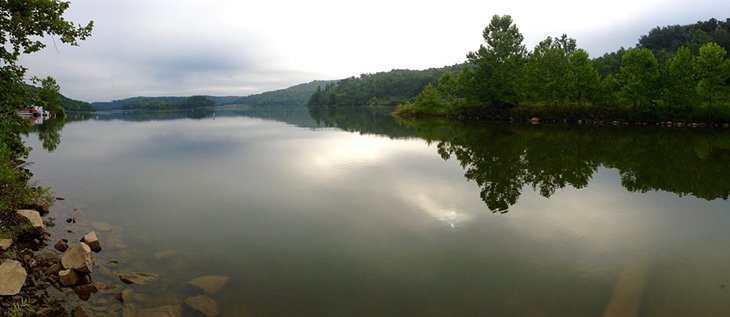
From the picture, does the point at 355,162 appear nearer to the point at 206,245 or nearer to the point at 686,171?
the point at 206,245

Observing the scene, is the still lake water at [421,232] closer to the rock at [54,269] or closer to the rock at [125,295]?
the rock at [125,295]

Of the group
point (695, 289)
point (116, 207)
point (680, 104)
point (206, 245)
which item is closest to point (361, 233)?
point (206, 245)

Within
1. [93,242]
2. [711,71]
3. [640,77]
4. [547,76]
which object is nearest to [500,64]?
[547,76]

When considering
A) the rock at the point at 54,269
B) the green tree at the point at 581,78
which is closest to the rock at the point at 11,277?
the rock at the point at 54,269

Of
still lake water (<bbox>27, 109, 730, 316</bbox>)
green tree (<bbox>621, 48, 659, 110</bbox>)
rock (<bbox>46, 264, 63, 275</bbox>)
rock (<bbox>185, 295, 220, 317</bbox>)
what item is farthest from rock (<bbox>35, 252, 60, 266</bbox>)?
green tree (<bbox>621, 48, 659, 110</bbox>)

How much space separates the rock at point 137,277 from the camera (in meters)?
11.0

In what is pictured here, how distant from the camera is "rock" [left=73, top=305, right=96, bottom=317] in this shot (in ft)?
30.1

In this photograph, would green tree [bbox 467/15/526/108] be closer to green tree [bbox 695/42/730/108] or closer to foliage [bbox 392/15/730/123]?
foliage [bbox 392/15/730/123]

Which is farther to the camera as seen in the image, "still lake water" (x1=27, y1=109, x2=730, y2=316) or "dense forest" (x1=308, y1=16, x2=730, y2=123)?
"dense forest" (x1=308, y1=16, x2=730, y2=123)

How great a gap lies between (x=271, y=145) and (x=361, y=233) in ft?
107

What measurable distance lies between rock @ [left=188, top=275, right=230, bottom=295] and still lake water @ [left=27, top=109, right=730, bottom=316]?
1.05 ft

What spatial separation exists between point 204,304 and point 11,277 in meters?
5.12

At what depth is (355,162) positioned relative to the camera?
32031 millimetres

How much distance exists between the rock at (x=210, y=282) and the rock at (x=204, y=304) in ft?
1.25
